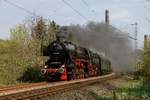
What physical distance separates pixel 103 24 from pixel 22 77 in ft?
87.3

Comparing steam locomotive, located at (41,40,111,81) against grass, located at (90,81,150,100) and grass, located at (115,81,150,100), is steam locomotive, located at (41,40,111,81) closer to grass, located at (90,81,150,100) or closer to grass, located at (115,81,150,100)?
grass, located at (115,81,150,100)

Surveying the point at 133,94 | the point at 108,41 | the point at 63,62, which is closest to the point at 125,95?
the point at 133,94

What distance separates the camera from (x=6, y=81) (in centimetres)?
3225

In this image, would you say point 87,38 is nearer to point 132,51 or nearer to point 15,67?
point 15,67

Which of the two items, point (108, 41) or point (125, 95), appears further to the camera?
point (108, 41)

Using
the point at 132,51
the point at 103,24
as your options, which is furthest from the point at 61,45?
the point at 132,51

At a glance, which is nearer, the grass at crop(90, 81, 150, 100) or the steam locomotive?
the grass at crop(90, 81, 150, 100)

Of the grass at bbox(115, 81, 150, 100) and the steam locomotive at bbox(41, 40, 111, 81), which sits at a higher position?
the steam locomotive at bbox(41, 40, 111, 81)

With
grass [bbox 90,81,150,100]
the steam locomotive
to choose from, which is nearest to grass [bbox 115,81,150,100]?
grass [bbox 90,81,150,100]

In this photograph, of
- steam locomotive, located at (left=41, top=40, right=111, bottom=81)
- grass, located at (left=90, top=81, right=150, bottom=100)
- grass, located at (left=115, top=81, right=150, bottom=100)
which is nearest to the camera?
grass, located at (left=90, top=81, right=150, bottom=100)

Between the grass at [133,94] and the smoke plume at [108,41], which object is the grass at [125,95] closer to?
the grass at [133,94]

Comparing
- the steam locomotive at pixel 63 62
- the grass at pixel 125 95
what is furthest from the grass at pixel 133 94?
the steam locomotive at pixel 63 62

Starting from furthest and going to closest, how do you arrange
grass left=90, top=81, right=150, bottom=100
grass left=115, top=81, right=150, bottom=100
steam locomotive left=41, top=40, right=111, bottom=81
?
steam locomotive left=41, top=40, right=111, bottom=81, grass left=115, top=81, right=150, bottom=100, grass left=90, top=81, right=150, bottom=100

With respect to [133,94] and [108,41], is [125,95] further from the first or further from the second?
[108,41]
